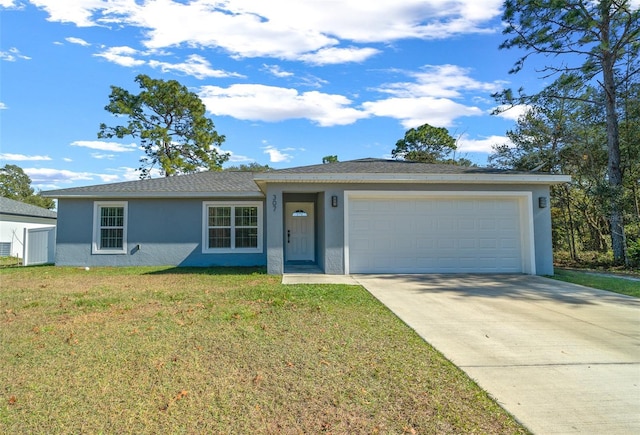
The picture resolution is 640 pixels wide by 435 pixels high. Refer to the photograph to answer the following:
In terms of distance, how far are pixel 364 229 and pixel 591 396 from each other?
7.34 meters

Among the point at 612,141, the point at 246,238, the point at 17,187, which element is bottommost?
the point at 246,238

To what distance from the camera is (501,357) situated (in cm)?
401

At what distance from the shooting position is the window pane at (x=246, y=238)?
12.8m

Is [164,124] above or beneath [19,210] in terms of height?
above

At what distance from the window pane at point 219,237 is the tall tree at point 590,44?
12.0 m

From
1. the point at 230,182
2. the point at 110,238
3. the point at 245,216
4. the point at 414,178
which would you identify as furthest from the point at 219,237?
the point at 414,178

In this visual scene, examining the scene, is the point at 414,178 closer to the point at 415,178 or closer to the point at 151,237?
the point at 415,178

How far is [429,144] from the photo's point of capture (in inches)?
1211

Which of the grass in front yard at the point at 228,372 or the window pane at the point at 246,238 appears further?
the window pane at the point at 246,238

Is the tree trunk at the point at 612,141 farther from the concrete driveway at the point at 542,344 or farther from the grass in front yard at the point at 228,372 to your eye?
the grass in front yard at the point at 228,372

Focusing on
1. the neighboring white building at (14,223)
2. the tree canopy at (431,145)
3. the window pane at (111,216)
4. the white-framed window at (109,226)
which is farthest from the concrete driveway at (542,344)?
the tree canopy at (431,145)

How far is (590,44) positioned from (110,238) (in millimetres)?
18436

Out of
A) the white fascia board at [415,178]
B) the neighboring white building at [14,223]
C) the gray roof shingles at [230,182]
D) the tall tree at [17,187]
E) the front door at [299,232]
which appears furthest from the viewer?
the tall tree at [17,187]

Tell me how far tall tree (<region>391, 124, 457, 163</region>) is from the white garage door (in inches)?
798
